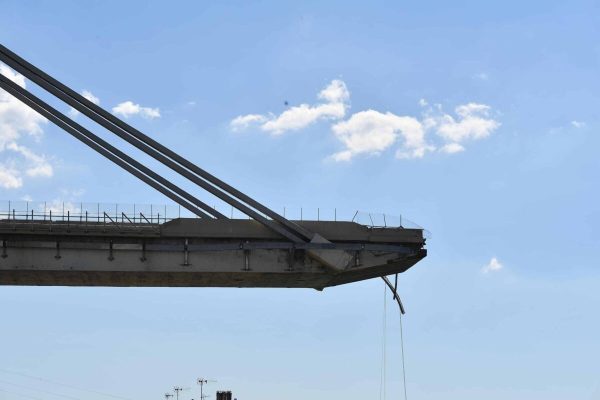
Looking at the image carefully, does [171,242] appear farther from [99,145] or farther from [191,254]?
[99,145]

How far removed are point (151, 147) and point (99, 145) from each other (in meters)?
3.11

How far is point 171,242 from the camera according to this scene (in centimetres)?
4553

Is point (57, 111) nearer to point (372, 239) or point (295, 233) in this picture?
point (295, 233)

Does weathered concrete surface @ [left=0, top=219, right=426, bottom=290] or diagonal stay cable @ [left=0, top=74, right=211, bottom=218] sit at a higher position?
diagonal stay cable @ [left=0, top=74, right=211, bottom=218]

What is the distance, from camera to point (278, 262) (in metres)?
46.4

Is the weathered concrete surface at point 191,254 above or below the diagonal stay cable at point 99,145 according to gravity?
below

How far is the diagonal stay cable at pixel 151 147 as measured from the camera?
46.0m

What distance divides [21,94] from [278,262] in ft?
60.7

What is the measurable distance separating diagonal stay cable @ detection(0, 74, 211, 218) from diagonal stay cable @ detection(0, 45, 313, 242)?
942 mm

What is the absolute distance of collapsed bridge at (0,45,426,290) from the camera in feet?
145

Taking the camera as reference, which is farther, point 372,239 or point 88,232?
point 372,239

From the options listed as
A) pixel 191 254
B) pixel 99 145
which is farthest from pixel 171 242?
pixel 99 145

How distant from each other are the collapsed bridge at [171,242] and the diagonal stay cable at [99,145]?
0.06m

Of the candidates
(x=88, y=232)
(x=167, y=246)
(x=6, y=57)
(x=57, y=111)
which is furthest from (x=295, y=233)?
(x=6, y=57)
